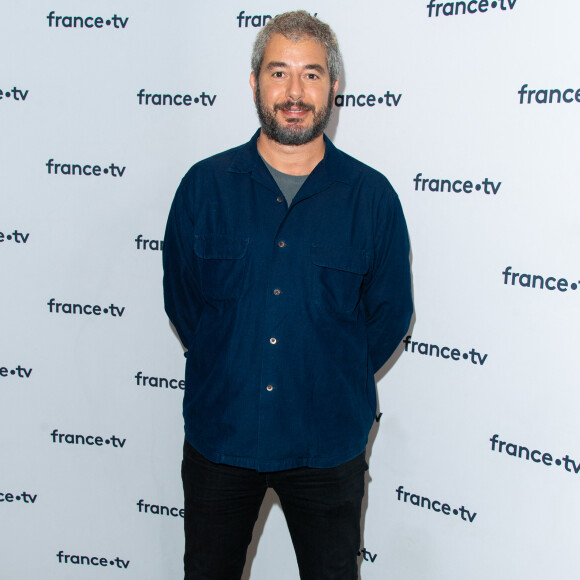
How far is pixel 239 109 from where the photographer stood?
2.28 meters

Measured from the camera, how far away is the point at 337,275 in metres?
1.76

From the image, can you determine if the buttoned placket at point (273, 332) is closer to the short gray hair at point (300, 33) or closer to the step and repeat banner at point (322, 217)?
the short gray hair at point (300, 33)

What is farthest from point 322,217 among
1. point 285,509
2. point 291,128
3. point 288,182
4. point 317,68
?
point 285,509

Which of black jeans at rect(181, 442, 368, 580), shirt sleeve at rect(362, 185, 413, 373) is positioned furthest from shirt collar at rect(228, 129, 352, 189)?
black jeans at rect(181, 442, 368, 580)

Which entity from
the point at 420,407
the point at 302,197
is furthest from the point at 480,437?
the point at 302,197

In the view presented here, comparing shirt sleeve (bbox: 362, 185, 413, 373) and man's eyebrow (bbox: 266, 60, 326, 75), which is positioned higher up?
man's eyebrow (bbox: 266, 60, 326, 75)

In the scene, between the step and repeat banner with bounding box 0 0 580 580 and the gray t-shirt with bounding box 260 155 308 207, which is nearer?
the gray t-shirt with bounding box 260 155 308 207

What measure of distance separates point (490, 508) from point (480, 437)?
0.26 metres

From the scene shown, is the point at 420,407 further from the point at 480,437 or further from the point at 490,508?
the point at 490,508

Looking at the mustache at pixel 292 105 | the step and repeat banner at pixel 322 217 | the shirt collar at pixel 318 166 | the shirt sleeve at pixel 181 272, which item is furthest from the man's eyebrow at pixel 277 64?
the step and repeat banner at pixel 322 217

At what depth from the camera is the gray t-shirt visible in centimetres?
180

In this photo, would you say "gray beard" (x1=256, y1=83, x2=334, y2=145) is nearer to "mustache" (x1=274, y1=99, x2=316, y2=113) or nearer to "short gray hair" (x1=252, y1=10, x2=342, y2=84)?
"mustache" (x1=274, y1=99, x2=316, y2=113)

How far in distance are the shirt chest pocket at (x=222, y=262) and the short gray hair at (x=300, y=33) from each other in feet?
1.63

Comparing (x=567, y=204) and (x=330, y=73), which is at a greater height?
(x=330, y=73)
